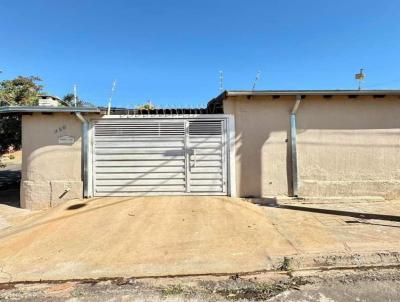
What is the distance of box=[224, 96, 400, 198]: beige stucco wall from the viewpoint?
320 inches

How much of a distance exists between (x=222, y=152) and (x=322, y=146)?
272 cm

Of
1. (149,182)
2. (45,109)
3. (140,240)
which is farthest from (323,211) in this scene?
(45,109)

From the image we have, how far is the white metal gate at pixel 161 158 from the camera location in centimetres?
813

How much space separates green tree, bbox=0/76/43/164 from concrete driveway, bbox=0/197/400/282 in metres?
4.63

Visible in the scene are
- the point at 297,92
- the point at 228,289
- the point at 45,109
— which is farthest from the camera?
the point at 297,92

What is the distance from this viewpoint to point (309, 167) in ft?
26.9

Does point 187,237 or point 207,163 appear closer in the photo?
point 187,237

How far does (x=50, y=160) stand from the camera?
805 centimetres

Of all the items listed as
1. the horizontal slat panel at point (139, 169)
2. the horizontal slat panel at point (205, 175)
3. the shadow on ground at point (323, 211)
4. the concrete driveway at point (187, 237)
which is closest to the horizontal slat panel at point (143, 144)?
the horizontal slat panel at point (139, 169)

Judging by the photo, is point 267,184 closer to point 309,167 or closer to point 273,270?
point 309,167

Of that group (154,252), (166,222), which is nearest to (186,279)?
(154,252)

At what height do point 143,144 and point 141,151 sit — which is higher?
point 143,144

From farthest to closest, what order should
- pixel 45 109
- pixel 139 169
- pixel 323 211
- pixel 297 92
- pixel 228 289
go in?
pixel 139 169 < pixel 297 92 < pixel 45 109 < pixel 323 211 < pixel 228 289

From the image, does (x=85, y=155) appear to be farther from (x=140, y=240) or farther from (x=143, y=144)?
(x=140, y=240)
